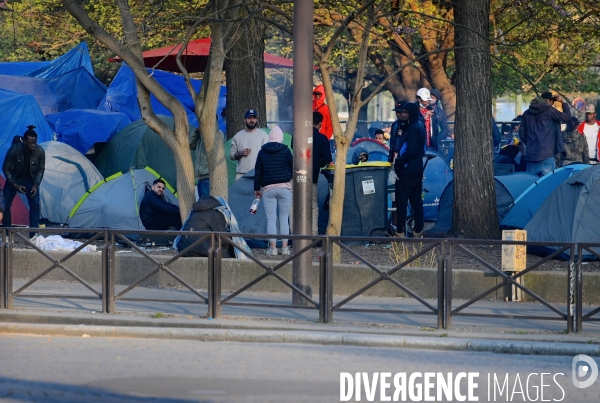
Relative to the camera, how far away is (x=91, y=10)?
80.6 feet

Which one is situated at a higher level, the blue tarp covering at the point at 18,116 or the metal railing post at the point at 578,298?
the blue tarp covering at the point at 18,116

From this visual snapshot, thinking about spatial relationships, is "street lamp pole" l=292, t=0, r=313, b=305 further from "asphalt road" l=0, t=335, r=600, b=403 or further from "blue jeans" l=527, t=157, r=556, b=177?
"blue jeans" l=527, t=157, r=556, b=177

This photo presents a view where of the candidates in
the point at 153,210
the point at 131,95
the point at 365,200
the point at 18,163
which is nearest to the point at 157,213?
the point at 153,210

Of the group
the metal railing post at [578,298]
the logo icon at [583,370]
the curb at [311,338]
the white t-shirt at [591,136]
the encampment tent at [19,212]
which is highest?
the white t-shirt at [591,136]

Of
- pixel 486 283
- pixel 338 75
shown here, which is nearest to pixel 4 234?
pixel 486 283

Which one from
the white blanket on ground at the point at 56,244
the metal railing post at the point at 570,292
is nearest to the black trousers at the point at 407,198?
the white blanket on ground at the point at 56,244

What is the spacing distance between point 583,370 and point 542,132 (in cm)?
985

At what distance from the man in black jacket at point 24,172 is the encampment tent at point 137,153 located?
2.82 meters

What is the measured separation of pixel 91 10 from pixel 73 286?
1393 cm

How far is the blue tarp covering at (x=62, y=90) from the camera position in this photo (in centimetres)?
2322

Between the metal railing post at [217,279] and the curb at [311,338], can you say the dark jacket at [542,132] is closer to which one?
the curb at [311,338]

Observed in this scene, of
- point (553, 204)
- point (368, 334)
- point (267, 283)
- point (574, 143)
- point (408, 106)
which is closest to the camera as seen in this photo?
point (368, 334)

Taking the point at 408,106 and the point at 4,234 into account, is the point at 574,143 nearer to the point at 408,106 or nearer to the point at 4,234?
the point at 408,106

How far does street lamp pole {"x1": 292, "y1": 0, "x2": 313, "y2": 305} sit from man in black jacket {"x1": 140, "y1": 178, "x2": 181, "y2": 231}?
4977 millimetres
